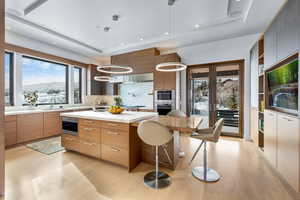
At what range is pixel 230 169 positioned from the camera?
2.31 metres

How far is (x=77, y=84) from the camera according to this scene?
567 centimetres

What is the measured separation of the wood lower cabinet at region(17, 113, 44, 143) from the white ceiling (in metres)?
2.25

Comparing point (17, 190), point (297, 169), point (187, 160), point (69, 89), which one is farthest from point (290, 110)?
point (69, 89)

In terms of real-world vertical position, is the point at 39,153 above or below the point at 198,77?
below

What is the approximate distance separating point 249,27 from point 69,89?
20.1 feet

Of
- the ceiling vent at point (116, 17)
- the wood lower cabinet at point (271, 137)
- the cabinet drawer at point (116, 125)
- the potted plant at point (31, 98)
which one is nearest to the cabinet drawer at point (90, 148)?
the cabinet drawer at point (116, 125)

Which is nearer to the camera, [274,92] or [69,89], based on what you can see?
[274,92]

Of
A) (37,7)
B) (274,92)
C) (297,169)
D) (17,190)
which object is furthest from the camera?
(37,7)

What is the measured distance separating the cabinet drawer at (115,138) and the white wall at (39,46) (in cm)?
371

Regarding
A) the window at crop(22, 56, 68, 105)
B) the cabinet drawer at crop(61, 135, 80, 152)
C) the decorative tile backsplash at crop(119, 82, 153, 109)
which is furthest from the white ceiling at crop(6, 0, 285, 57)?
the cabinet drawer at crop(61, 135, 80, 152)

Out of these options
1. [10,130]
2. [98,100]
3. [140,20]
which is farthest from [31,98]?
[140,20]

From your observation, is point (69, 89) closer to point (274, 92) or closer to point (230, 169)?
point (230, 169)

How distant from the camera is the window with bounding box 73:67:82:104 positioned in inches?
219

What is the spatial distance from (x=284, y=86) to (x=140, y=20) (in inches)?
120
